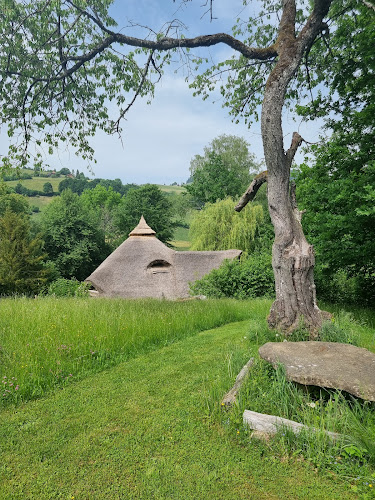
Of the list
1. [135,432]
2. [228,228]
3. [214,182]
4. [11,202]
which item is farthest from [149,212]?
[135,432]

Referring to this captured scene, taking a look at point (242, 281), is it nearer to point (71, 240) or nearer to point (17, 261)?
point (17, 261)

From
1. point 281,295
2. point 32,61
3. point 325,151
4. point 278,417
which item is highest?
point 32,61

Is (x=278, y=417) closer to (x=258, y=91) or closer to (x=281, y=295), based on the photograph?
(x=281, y=295)

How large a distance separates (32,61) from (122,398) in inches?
327

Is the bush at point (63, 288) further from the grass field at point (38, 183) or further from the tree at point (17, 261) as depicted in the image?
the grass field at point (38, 183)

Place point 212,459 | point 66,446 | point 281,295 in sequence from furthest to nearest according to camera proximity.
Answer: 1. point 281,295
2. point 66,446
3. point 212,459

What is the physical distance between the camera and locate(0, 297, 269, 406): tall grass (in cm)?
467

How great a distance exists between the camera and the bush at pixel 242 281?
47.2 feet

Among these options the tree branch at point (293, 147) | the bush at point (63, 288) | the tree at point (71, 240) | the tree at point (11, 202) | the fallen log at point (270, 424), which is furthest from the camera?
the tree at point (11, 202)

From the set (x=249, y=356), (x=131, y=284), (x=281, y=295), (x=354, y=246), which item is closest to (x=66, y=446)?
(x=249, y=356)

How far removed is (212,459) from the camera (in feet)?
10.1

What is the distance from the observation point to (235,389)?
12.9ft

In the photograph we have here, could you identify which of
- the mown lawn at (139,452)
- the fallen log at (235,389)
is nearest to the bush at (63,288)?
the mown lawn at (139,452)

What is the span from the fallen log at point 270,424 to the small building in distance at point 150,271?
16108mm
